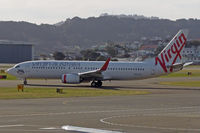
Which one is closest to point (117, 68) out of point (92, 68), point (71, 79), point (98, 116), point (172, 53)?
point (92, 68)

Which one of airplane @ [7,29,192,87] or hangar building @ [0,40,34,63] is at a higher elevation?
hangar building @ [0,40,34,63]

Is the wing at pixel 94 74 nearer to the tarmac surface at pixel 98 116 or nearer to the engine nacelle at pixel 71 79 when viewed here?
the engine nacelle at pixel 71 79

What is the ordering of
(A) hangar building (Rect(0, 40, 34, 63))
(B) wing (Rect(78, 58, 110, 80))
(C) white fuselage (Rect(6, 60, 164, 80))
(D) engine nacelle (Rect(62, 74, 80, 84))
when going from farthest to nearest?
(A) hangar building (Rect(0, 40, 34, 63)) < (C) white fuselage (Rect(6, 60, 164, 80)) < (D) engine nacelle (Rect(62, 74, 80, 84)) < (B) wing (Rect(78, 58, 110, 80))

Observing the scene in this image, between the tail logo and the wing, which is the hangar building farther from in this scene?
the tail logo

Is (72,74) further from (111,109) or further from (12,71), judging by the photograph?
(111,109)

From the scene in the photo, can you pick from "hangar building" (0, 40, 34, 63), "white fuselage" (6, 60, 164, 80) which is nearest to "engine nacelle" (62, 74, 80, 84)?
"white fuselage" (6, 60, 164, 80)

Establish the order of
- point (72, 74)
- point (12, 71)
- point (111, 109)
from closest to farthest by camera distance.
Result: point (111, 109) < point (72, 74) < point (12, 71)

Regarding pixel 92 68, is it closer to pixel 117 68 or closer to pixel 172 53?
pixel 117 68

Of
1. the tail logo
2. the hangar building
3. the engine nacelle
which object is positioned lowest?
the engine nacelle

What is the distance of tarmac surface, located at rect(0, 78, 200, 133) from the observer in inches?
877

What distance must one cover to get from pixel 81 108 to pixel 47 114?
156 inches

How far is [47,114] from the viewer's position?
92.3ft

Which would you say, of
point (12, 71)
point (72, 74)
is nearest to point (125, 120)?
point (72, 74)

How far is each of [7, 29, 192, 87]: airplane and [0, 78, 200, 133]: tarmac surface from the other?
19.3 meters
